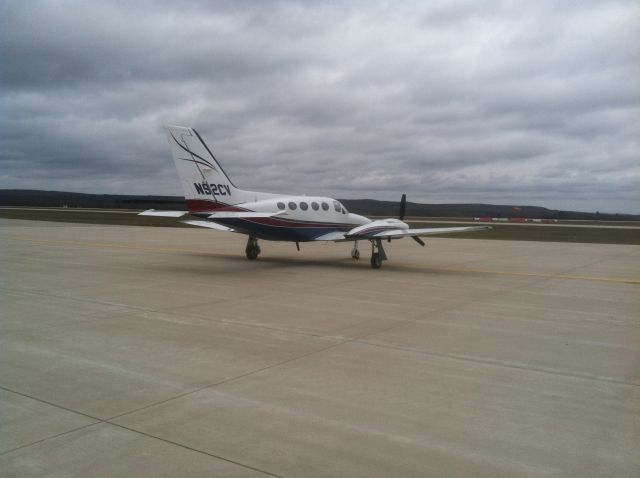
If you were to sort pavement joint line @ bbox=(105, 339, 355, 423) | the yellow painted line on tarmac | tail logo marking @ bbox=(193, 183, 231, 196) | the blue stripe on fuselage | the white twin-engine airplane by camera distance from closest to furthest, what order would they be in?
pavement joint line @ bbox=(105, 339, 355, 423)
the yellow painted line on tarmac
the white twin-engine airplane
tail logo marking @ bbox=(193, 183, 231, 196)
the blue stripe on fuselage

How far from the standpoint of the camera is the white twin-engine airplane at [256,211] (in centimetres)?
1902

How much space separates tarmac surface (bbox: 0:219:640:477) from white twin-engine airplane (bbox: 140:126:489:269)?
4690 mm

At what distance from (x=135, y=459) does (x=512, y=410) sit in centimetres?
414

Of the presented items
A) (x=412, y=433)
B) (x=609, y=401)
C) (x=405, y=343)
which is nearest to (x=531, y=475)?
(x=412, y=433)

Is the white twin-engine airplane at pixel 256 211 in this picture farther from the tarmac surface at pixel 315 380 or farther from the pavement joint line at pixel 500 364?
the pavement joint line at pixel 500 364

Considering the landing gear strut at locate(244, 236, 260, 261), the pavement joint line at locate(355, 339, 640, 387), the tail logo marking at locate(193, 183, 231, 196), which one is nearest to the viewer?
the pavement joint line at locate(355, 339, 640, 387)

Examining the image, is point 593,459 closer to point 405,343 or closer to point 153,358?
point 405,343

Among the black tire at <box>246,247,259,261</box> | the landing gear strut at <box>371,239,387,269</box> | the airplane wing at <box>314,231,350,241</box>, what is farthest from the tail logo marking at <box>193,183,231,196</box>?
the landing gear strut at <box>371,239,387,269</box>

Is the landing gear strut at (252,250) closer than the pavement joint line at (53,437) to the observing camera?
No

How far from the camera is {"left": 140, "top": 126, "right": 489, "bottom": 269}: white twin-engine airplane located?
19016 mm

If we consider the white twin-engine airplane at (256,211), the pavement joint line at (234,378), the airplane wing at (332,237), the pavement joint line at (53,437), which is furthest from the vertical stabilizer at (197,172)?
the pavement joint line at (53,437)

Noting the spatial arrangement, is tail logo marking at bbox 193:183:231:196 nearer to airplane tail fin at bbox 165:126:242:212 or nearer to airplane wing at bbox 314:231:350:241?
airplane tail fin at bbox 165:126:242:212

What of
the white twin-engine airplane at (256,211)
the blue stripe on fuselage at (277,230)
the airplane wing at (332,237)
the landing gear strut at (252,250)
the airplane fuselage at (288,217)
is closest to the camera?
the white twin-engine airplane at (256,211)

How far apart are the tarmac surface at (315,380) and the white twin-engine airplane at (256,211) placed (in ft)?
15.4
